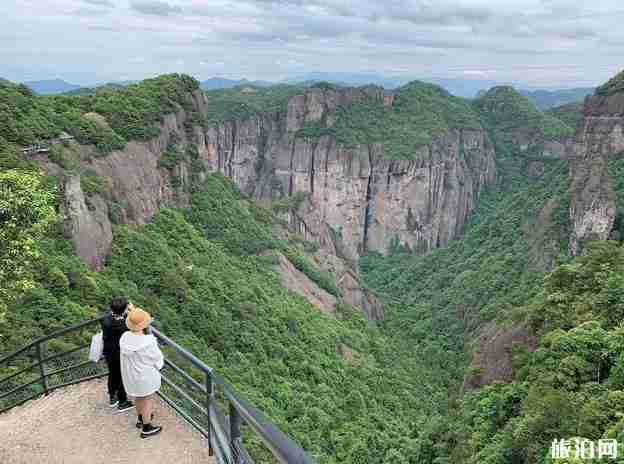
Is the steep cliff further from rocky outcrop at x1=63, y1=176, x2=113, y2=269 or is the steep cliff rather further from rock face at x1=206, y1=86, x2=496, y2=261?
rock face at x1=206, y1=86, x2=496, y2=261

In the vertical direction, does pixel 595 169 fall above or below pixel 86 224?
above

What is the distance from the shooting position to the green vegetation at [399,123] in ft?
348

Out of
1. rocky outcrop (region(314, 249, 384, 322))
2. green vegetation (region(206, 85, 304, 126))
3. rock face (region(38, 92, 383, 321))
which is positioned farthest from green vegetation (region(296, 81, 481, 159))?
rock face (region(38, 92, 383, 321))

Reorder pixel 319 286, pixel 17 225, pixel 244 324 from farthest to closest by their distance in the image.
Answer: pixel 319 286, pixel 244 324, pixel 17 225

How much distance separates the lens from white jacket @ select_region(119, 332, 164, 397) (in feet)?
26.4

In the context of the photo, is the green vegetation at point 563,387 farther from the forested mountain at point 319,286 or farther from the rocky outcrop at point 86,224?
the rocky outcrop at point 86,224

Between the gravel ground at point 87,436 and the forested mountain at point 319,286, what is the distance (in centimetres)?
258

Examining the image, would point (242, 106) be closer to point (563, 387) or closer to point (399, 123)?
point (399, 123)

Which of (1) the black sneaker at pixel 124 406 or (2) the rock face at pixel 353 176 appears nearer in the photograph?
(1) the black sneaker at pixel 124 406

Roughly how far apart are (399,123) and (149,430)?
365 ft

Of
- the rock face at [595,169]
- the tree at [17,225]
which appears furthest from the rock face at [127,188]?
the rock face at [595,169]

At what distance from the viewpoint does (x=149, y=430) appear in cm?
849

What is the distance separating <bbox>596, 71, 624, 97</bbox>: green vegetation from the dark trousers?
212 feet

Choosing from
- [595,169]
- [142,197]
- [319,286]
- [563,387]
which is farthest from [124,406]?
[595,169]
